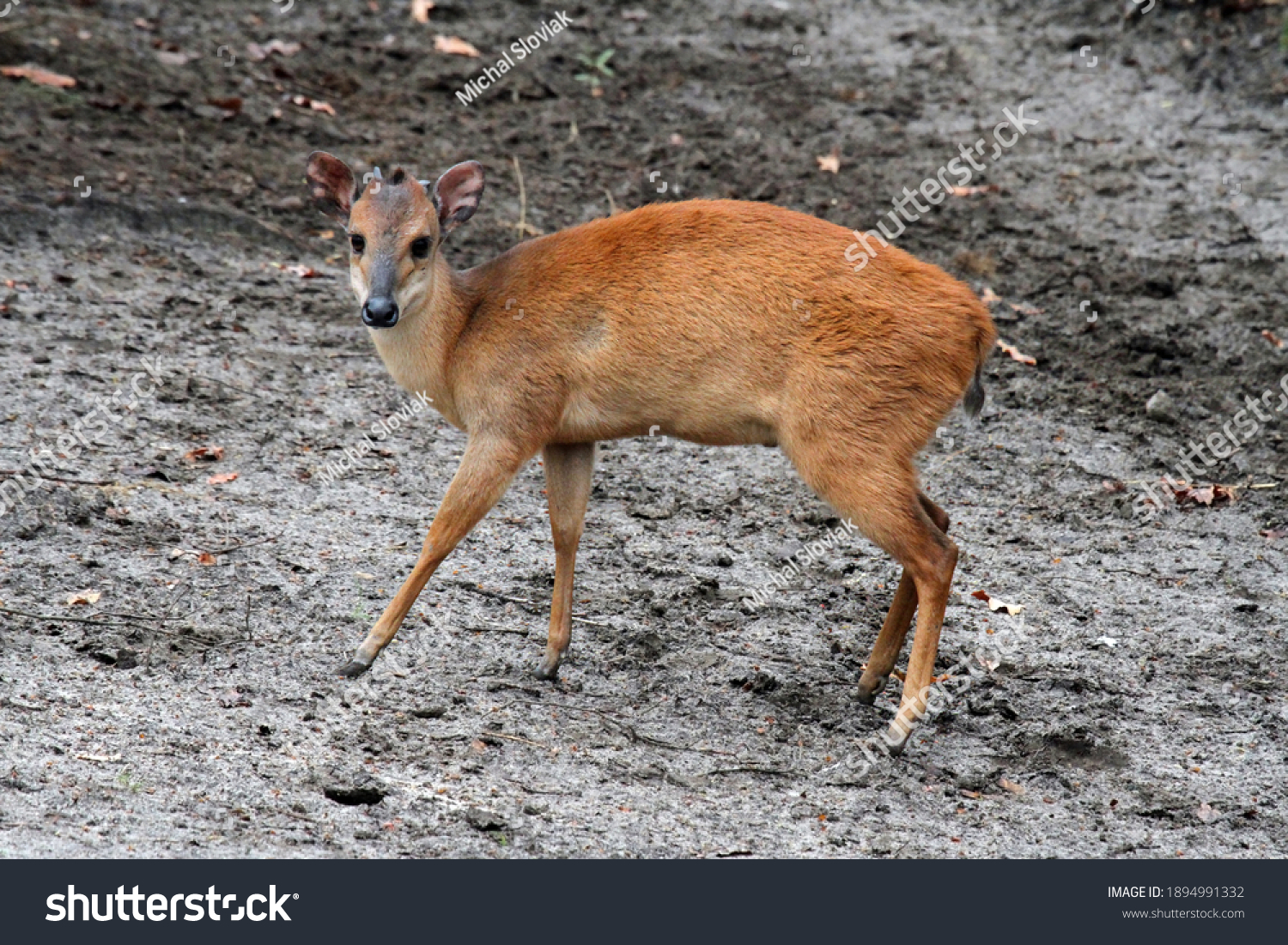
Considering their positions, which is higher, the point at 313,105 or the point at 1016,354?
the point at 313,105

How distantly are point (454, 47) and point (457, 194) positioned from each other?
239 inches

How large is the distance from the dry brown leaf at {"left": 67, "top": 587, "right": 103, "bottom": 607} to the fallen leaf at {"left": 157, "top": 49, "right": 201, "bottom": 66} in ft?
18.4

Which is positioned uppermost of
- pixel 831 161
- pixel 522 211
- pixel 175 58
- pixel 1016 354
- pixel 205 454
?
pixel 175 58

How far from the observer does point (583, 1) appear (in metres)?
12.1

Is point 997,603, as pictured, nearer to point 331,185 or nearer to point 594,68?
point 331,185

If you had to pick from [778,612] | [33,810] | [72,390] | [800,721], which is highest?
[72,390]

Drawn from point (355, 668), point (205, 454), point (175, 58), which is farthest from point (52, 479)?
point (175, 58)

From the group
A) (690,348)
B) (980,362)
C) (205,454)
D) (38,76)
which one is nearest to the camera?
(690,348)

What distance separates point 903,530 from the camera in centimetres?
515

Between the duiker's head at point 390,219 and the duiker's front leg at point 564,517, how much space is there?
846 mm

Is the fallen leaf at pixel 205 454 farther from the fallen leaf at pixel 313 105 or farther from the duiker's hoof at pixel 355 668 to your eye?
the fallen leaf at pixel 313 105

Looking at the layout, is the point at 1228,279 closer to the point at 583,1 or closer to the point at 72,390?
the point at 583,1
